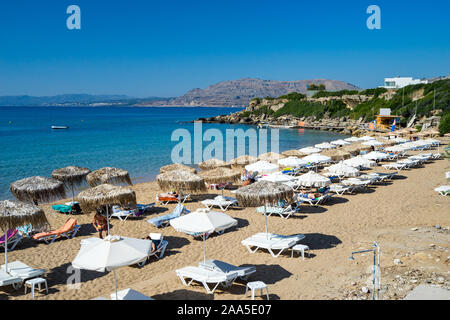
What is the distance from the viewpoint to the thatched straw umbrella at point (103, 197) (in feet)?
34.7

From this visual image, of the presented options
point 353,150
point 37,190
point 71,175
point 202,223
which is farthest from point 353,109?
point 202,223

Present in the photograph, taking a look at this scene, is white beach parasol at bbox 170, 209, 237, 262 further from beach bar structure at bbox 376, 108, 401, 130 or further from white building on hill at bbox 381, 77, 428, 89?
white building on hill at bbox 381, 77, 428, 89

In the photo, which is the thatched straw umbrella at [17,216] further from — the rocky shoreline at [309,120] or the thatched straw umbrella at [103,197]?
the rocky shoreline at [309,120]

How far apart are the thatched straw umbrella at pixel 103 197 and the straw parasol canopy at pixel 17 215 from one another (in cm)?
193

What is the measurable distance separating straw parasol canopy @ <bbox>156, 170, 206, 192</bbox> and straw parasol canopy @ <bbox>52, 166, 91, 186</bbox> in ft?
11.5

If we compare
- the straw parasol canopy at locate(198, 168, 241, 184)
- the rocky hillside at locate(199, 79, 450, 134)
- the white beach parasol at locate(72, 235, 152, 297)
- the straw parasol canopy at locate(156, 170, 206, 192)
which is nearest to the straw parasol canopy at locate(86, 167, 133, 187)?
the straw parasol canopy at locate(156, 170, 206, 192)

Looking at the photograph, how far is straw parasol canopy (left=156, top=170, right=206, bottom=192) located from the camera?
511 inches

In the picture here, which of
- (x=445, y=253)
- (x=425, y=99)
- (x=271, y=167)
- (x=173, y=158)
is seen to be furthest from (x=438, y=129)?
(x=445, y=253)

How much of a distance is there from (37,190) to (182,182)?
189 inches

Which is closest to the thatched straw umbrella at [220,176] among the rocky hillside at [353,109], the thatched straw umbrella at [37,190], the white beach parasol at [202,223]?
the thatched straw umbrella at [37,190]
